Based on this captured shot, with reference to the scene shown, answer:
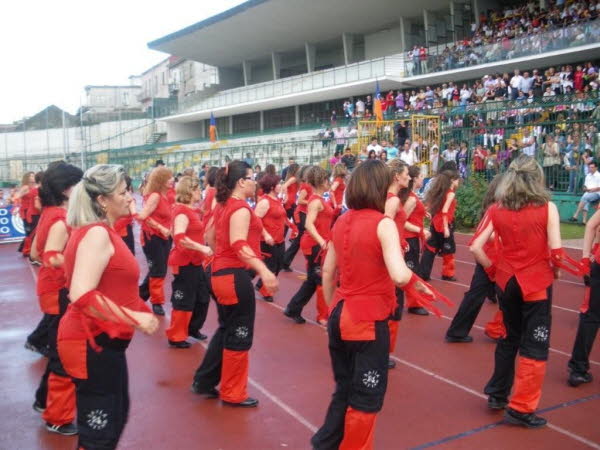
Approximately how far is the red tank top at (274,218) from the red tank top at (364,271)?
5182 millimetres

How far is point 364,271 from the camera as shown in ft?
11.2

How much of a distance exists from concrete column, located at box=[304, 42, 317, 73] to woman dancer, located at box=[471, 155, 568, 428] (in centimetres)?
3854

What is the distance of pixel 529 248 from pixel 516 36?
24216mm

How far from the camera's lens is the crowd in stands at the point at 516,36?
2361 cm

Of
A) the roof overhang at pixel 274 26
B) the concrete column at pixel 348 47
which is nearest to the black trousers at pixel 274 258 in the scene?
the roof overhang at pixel 274 26

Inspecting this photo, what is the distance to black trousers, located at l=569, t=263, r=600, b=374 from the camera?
520cm

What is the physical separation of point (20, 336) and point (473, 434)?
5.54 metres

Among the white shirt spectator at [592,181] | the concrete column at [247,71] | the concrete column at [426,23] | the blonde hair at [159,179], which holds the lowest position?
the white shirt spectator at [592,181]

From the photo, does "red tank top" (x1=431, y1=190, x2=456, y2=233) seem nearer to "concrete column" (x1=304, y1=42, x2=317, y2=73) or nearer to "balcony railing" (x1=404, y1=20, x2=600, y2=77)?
"balcony railing" (x1=404, y1=20, x2=600, y2=77)

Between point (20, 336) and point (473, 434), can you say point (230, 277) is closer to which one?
point (473, 434)

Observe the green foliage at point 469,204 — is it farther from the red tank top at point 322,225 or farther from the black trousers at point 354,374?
the black trousers at point 354,374

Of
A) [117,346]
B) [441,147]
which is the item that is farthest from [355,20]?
[117,346]

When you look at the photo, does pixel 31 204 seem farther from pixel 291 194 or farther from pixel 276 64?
pixel 276 64

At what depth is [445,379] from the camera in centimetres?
547
